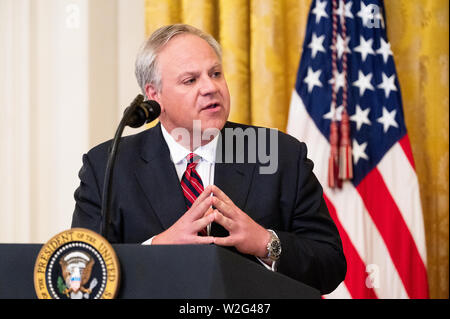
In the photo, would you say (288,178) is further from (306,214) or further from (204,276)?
(204,276)

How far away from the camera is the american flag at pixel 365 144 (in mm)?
3373

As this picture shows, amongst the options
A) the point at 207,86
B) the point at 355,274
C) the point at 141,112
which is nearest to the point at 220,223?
the point at 141,112

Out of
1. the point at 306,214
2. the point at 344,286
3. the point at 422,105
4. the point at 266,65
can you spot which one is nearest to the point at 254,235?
the point at 306,214

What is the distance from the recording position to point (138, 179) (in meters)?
2.29

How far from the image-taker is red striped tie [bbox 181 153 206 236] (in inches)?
88.8

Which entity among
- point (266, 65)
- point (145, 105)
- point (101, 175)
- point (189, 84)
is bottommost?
point (101, 175)

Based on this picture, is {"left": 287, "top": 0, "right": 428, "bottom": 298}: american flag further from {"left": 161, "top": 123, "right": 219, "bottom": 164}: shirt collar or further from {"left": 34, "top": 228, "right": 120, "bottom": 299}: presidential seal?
{"left": 34, "top": 228, "right": 120, "bottom": 299}: presidential seal

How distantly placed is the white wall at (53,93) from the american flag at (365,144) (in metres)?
1.05

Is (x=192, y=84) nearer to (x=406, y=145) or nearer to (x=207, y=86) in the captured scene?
(x=207, y=86)

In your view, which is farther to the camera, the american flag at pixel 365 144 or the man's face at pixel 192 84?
the american flag at pixel 365 144

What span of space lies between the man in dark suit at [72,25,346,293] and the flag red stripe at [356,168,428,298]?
113 cm

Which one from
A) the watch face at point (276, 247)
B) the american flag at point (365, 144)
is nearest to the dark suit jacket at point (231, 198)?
the watch face at point (276, 247)

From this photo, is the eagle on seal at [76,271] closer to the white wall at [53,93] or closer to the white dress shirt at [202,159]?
the white dress shirt at [202,159]

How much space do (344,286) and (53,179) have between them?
1.72m
